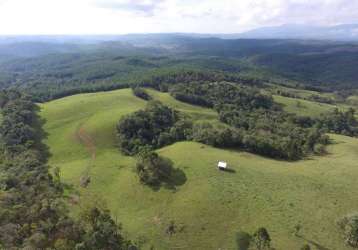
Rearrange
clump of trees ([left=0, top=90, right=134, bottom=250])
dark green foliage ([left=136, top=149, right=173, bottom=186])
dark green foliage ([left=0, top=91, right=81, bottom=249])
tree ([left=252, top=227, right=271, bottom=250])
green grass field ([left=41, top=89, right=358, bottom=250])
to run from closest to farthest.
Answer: tree ([left=252, top=227, right=271, bottom=250])
clump of trees ([left=0, top=90, right=134, bottom=250])
dark green foliage ([left=0, top=91, right=81, bottom=249])
green grass field ([left=41, top=89, right=358, bottom=250])
dark green foliage ([left=136, top=149, right=173, bottom=186])

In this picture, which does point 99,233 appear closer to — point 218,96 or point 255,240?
point 255,240

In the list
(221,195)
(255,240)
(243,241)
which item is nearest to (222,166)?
(221,195)

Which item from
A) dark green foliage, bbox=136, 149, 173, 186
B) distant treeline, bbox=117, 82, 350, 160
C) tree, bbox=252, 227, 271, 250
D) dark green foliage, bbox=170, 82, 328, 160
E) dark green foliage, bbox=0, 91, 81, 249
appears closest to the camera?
tree, bbox=252, 227, 271, 250

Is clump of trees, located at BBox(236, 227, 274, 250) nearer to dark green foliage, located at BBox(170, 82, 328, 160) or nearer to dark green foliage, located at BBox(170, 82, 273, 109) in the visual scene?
dark green foliage, located at BBox(170, 82, 328, 160)

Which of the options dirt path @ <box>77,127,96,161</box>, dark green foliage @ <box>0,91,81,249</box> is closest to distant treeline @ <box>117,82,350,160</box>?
dirt path @ <box>77,127,96,161</box>

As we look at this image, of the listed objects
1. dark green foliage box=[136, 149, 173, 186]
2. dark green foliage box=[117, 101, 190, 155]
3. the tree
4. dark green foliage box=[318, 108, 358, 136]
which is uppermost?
the tree

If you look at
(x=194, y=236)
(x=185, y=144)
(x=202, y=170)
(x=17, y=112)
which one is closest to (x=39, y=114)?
(x=17, y=112)

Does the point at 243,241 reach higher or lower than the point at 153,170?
higher
